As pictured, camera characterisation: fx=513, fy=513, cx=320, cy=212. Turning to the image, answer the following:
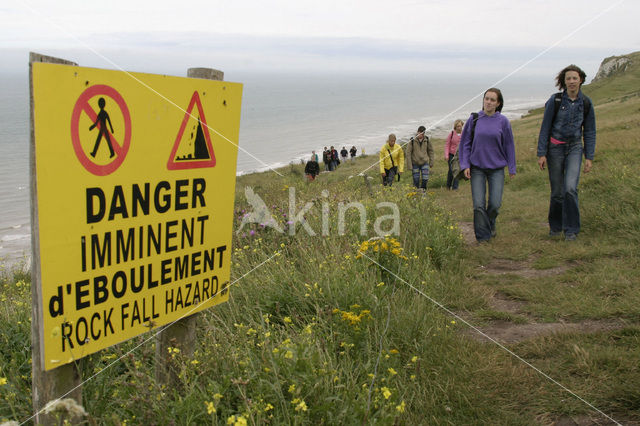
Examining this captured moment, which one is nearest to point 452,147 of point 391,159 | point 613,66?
point 391,159

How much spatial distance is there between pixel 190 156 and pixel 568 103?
18.2ft

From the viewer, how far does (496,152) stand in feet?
22.5

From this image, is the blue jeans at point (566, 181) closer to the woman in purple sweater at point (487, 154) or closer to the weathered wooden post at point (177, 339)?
the woman in purple sweater at point (487, 154)

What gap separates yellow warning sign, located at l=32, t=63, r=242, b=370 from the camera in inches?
80.4

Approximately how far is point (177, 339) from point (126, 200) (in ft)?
3.03

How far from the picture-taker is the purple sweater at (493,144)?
6.80 m

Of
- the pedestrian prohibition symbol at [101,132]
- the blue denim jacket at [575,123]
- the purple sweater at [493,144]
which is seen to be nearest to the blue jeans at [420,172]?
the purple sweater at [493,144]

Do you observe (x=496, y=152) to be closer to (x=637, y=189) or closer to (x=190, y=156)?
(x=637, y=189)

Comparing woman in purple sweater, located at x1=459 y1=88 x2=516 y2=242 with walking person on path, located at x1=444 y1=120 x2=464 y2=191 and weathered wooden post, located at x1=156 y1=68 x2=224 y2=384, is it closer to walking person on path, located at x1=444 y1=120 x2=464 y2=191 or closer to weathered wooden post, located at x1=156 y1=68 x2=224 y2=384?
weathered wooden post, located at x1=156 y1=68 x2=224 y2=384

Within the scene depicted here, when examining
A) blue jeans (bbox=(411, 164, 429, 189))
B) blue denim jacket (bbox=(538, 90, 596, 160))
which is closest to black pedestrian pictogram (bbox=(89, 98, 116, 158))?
blue denim jacket (bbox=(538, 90, 596, 160))

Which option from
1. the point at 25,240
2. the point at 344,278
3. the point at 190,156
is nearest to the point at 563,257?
the point at 344,278

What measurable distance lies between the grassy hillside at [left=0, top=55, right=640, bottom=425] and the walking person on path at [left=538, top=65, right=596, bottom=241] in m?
0.49

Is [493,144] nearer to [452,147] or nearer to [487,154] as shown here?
[487,154]

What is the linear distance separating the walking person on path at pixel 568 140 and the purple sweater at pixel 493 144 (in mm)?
407
